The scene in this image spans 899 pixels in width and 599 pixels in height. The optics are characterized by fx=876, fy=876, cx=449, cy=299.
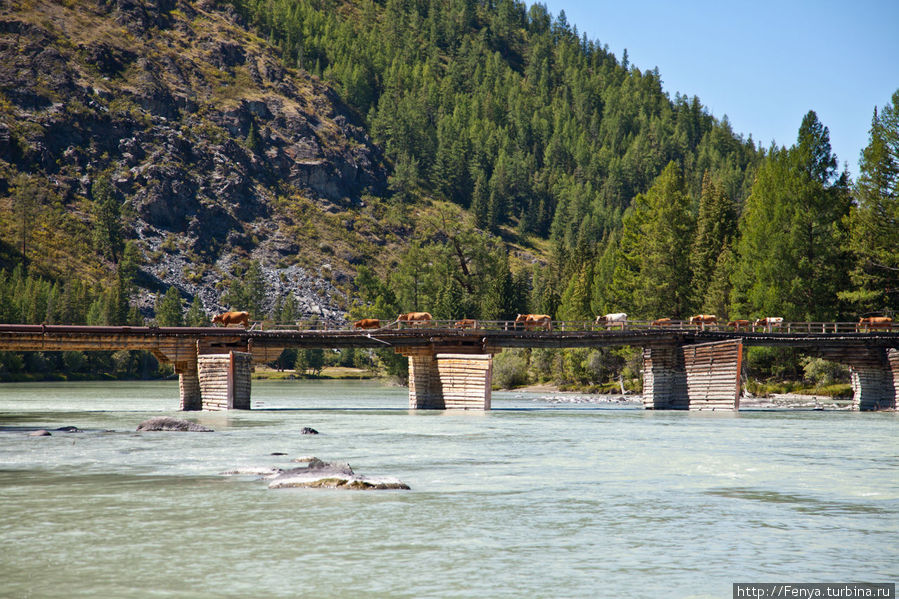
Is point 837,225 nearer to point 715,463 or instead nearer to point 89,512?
point 715,463

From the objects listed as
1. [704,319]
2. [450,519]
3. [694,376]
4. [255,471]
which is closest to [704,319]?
[704,319]

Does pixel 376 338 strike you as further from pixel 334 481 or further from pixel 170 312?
pixel 170 312

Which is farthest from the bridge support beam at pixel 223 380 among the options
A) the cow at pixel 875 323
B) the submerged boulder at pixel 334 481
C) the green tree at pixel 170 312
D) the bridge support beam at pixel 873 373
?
Answer: the green tree at pixel 170 312

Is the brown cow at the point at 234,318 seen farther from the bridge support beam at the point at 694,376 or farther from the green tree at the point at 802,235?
the green tree at the point at 802,235

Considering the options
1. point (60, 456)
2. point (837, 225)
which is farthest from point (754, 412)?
point (60, 456)

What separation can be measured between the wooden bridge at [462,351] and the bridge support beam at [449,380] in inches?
3.0

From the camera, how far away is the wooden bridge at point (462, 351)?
6394 cm

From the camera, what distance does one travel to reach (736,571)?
655 inches

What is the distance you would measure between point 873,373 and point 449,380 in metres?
33.6

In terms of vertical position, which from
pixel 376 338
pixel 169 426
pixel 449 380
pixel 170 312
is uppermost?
pixel 170 312

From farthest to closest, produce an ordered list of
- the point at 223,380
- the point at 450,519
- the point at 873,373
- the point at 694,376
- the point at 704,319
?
the point at 704,319
the point at 694,376
the point at 873,373
the point at 223,380
the point at 450,519

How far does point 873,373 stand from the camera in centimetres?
6912

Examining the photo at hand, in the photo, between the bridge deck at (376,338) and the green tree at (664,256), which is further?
the green tree at (664,256)

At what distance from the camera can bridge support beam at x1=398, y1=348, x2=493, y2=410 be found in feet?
214
